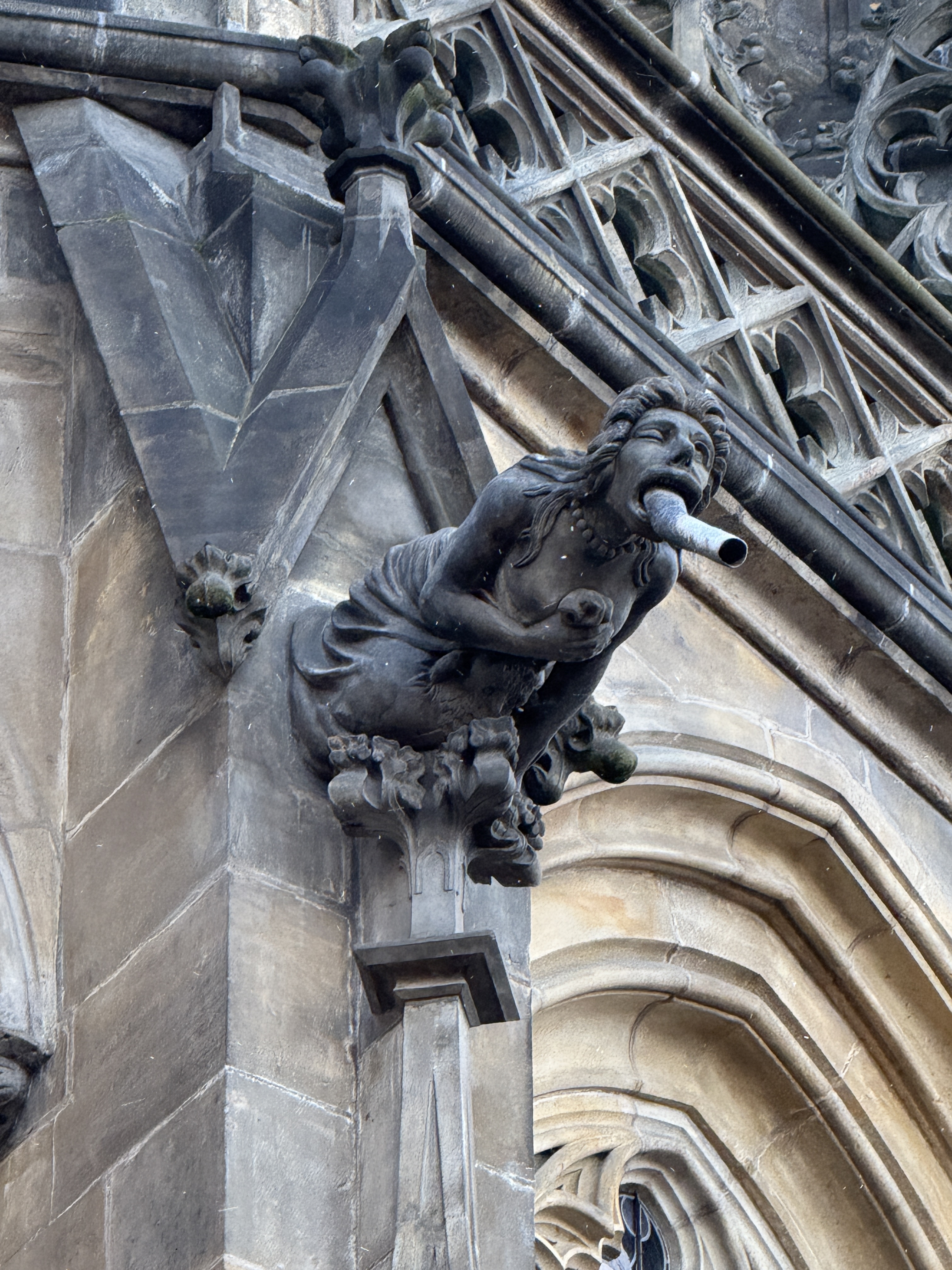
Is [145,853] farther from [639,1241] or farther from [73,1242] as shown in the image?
[639,1241]

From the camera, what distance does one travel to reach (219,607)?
16.5 ft

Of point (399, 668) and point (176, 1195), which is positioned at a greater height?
point (399, 668)

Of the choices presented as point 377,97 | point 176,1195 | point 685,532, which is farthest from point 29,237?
point 176,1195

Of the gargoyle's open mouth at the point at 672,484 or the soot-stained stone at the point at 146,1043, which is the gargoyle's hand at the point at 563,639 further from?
the soot-stained stone at the point at 146,1043

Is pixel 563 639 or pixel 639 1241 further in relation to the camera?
pixel 639 1241

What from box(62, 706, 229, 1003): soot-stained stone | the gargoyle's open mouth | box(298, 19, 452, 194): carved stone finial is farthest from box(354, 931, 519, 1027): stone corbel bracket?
box(298, 19, 452, 194): carved stone finial

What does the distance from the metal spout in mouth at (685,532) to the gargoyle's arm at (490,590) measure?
0.27 m

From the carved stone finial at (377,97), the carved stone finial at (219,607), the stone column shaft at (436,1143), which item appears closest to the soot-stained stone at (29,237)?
the carved stone finial at (377,97)

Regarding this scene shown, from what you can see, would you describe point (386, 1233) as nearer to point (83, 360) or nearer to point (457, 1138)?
point (457, 1138)

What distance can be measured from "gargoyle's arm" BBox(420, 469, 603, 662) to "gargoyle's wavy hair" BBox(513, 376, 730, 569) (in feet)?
0.08

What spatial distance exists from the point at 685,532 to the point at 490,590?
566 millimetres

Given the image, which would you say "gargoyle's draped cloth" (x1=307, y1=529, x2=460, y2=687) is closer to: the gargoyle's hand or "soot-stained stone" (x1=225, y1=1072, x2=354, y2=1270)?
the gargoyle's hand

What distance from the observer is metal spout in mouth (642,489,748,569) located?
4207mm

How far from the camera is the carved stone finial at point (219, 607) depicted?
16.5ft
